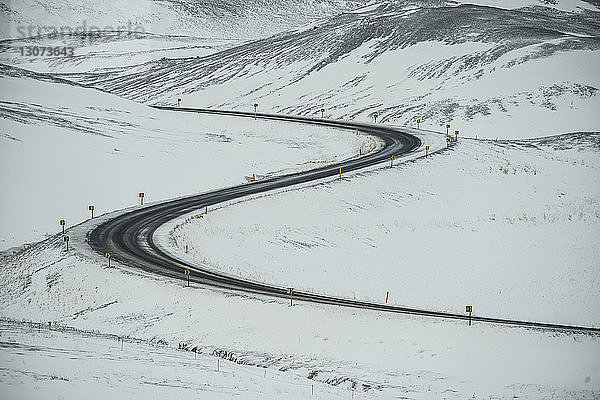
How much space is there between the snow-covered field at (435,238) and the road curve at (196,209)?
1.70 meters

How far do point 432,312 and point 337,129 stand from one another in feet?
144

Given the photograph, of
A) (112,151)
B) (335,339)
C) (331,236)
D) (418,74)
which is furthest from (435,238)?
(418,74)

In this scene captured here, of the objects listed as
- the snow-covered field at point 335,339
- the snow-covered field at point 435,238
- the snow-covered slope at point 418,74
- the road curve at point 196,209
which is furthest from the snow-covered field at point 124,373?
the snow-covered slope at point 418,74

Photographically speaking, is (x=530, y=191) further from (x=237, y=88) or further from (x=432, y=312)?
(x=237, y=88)

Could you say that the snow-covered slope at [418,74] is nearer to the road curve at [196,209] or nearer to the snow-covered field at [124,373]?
the road curve at [196,209]

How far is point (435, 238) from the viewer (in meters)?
40.6

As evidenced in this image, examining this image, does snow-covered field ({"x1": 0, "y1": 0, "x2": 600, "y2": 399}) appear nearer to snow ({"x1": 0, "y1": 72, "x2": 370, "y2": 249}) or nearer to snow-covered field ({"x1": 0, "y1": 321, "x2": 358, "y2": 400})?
snow-covered field ({"x1": 0, "y1": 321, "x2": 358, "y2": 400})

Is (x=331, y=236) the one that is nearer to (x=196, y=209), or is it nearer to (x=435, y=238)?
(x=435, y=238)

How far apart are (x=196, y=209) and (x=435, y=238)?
41.3ft

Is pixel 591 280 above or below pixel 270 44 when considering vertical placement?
below

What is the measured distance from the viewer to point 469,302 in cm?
3142

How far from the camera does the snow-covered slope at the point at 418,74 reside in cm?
7519

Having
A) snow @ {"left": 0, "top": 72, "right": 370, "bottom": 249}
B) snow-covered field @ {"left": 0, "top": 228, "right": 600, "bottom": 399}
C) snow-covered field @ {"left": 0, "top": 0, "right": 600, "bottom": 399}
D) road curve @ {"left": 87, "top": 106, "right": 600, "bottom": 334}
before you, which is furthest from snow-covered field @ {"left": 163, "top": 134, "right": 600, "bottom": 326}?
snow @ {"left": 0, "top": 72, "right": 370, "bottom": 249}

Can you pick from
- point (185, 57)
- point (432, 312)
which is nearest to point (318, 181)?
point (432, 312)
